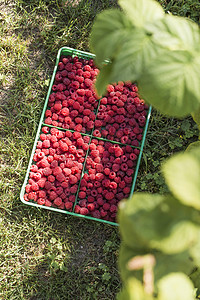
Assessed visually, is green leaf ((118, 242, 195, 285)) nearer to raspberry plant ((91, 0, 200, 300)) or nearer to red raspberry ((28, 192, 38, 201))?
raspberry plant ((91, 0, 200, 300))

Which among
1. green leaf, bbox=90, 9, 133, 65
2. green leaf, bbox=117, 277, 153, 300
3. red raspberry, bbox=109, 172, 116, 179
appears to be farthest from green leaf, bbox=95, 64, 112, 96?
red raspberry, bbox=109, 172, 116, 179

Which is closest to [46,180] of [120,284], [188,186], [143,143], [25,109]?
[25,109]

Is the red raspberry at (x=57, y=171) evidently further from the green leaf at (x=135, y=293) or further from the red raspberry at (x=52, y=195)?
the green leaf at (x=135, y=293)

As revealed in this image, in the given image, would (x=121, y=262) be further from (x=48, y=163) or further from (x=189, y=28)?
(x=48, y=163)

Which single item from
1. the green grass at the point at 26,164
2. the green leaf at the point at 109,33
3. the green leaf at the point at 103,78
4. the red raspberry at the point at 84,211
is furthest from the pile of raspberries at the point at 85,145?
the green leaf at the point at 109,33

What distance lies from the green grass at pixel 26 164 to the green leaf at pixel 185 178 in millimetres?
1281

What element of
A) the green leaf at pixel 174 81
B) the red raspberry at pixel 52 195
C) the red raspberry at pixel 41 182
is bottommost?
the red raspberry at pixel 52 195

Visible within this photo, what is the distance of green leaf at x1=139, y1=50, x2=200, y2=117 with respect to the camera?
543 mm

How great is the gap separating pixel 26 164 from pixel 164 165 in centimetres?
137

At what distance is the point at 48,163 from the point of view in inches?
66.1

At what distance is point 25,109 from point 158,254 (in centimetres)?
140

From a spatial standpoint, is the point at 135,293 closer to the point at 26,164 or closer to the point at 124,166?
the point at 124,166

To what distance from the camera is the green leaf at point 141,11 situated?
0.57m

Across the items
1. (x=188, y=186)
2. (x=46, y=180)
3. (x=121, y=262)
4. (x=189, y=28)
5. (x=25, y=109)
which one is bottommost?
(x=46, y=180)
